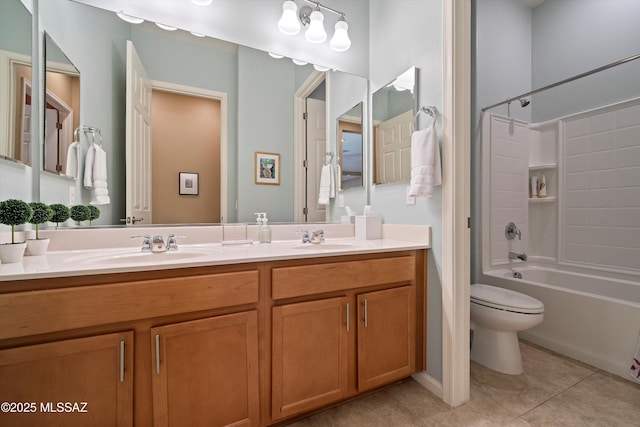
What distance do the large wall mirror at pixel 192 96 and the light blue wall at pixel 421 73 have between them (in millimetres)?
513

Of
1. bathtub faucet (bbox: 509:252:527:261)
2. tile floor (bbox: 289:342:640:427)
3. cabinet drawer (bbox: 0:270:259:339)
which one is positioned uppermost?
cabinet drawer (bbox: 0:270:259:339)

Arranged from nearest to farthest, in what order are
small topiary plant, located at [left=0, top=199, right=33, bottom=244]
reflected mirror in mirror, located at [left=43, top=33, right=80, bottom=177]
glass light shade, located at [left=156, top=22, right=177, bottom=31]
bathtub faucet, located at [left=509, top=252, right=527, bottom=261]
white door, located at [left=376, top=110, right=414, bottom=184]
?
small topiary plant, located at [left=0, top=199, right=33, bottom=244], reflected mirror in mirror, located at [left=43, top=33, right=80, bottom=177], glass light shade, located at [left=156, top=22, right=177, bottom=31], white door, located at [left=376, top=110, right=414, bottom=184], bathtub faucet, located at [left=509, top=252, right=527, bottom=261]

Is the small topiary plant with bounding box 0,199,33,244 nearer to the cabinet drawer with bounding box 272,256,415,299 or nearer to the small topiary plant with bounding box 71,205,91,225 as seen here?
the small topiary plant with bounding box 71,205,91,225

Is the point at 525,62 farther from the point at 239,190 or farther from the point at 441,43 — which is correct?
the point at 239,190

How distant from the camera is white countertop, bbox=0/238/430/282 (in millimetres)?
872

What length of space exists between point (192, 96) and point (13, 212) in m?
0.98

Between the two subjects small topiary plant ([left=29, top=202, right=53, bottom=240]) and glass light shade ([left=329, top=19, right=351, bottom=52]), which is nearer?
small topiary plant ([left=29, top=202, right=53, bottom=240])

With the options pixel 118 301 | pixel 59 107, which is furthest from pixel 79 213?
pixel 118 301

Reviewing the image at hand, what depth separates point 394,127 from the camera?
1927 millimetres

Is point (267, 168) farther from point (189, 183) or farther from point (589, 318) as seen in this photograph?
point (589, 318)

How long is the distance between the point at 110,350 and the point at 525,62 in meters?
3.82

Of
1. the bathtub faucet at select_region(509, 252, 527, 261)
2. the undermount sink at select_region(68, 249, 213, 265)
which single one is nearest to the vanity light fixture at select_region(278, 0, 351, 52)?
the undermount sink at select_region(68, 249, 213, 265)

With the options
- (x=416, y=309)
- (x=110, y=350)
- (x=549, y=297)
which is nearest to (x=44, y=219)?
(x=110, y=350)

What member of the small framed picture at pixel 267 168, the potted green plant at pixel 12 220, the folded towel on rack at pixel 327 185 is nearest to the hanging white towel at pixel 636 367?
the folded towel on rack at pixel 327 185
